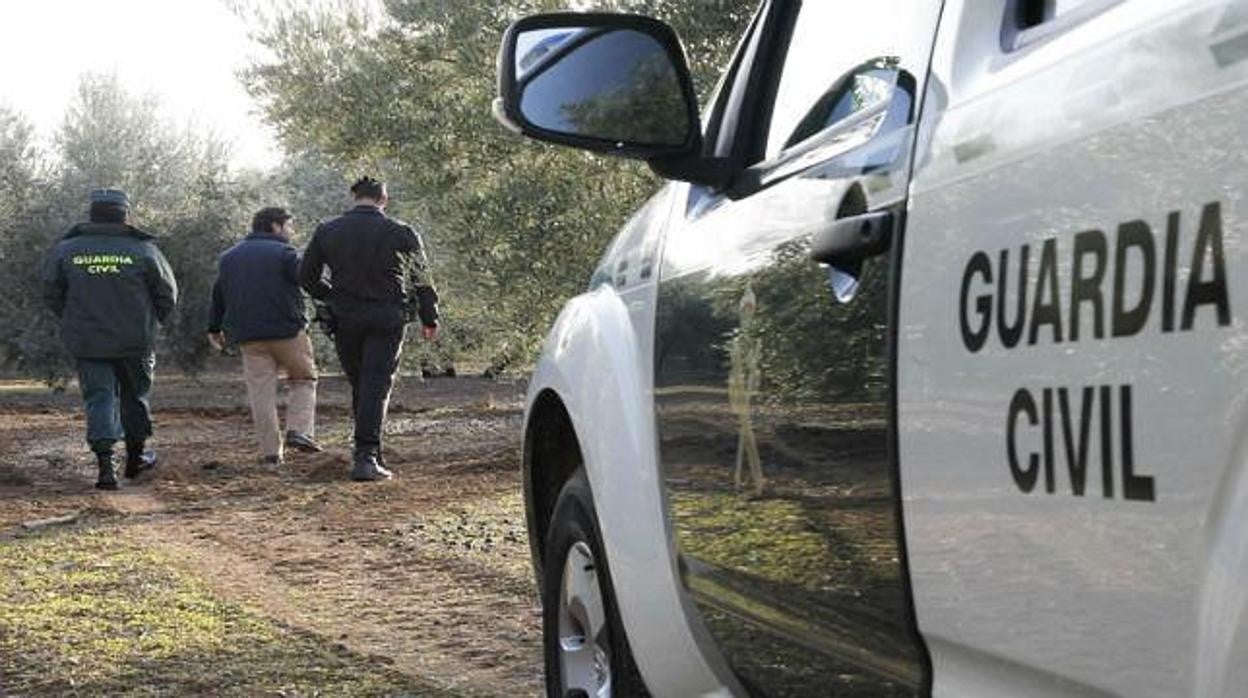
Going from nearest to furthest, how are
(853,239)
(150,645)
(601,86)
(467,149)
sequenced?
1. (853,239)
2. (601,86)
3. (150,645)
4. (467,149)

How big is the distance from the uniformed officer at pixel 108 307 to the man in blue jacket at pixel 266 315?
2.47ft

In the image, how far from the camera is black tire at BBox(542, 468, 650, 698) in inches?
136

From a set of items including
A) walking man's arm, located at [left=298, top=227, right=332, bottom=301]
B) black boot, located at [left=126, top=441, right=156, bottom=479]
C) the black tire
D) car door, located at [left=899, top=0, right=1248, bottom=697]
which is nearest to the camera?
car door, located at [left=899, top=0, right=1248, bottom=697]

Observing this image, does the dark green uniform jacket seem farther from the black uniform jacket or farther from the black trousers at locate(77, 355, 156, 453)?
the black uniform jacket

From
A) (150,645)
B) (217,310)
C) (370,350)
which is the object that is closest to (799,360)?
(150,645)

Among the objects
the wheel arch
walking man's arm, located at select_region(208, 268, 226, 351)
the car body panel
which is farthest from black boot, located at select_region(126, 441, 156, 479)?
the car body panel

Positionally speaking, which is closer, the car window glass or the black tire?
the car window glass

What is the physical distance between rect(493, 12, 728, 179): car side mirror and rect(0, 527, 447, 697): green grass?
2538 millimetres

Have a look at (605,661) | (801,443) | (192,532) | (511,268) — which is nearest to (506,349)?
(511,268)

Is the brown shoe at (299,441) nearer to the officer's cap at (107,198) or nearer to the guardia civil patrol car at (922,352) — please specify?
the officer's cap at (107,198)

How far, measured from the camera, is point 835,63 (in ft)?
9.15

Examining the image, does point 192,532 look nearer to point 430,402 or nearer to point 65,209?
point 430,402

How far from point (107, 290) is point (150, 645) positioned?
5.79 metres

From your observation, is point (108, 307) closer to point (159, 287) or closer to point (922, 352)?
point (159, 287)
